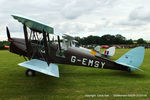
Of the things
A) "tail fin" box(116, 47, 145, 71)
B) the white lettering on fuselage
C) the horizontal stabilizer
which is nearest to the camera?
the horizontal stabilizer

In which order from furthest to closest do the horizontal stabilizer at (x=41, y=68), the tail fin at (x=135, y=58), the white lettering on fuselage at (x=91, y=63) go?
the white lettering on fuselage at (x=91, y=63)
the tail fin at (x=135, y=58)
the horizontal stabilizer at (x=41, y=68)

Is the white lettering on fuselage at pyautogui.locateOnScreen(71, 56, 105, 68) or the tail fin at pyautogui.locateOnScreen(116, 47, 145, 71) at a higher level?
the tail fin at pyautogui.locateOnScreen(116, 47, 145, 71)

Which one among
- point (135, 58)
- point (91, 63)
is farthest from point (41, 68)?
point (135, 58)

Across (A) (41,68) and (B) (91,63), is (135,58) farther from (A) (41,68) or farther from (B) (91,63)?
(A) (41,68)

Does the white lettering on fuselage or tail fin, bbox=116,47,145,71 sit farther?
the white lettering on fuselage

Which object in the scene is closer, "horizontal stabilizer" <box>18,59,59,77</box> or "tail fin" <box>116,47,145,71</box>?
"horizontal stabilizer" <box>18,59,59,77</box>

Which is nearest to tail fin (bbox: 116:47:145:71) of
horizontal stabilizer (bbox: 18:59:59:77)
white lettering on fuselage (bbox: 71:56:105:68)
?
white lettering on fuselage (bbox: 71:56:105:68)

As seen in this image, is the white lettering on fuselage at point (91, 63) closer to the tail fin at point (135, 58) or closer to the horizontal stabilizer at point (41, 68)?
the tail fin at point (135, 58)

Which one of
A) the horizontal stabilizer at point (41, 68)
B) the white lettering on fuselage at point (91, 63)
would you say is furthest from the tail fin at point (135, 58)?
the horizontal stabilizer at point (41, 68)

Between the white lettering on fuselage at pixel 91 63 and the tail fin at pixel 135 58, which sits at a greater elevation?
the tail fin at pixel 135 58

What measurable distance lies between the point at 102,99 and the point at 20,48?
4558mm

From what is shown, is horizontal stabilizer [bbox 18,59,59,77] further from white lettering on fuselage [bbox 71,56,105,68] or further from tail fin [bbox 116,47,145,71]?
tail fin [bbox 116,47,145,71]

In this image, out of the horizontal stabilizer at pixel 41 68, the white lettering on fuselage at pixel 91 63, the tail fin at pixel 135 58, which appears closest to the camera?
the horizontal stabilizer at pixel 41 68

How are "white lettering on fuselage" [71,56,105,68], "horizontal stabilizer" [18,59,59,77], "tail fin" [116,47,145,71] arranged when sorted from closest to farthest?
"horizontal stabilizer" [18,59,59,77]
"tail fin" [116,47,145,71]
"white lettering on fuselage" [71,56,105,68]
